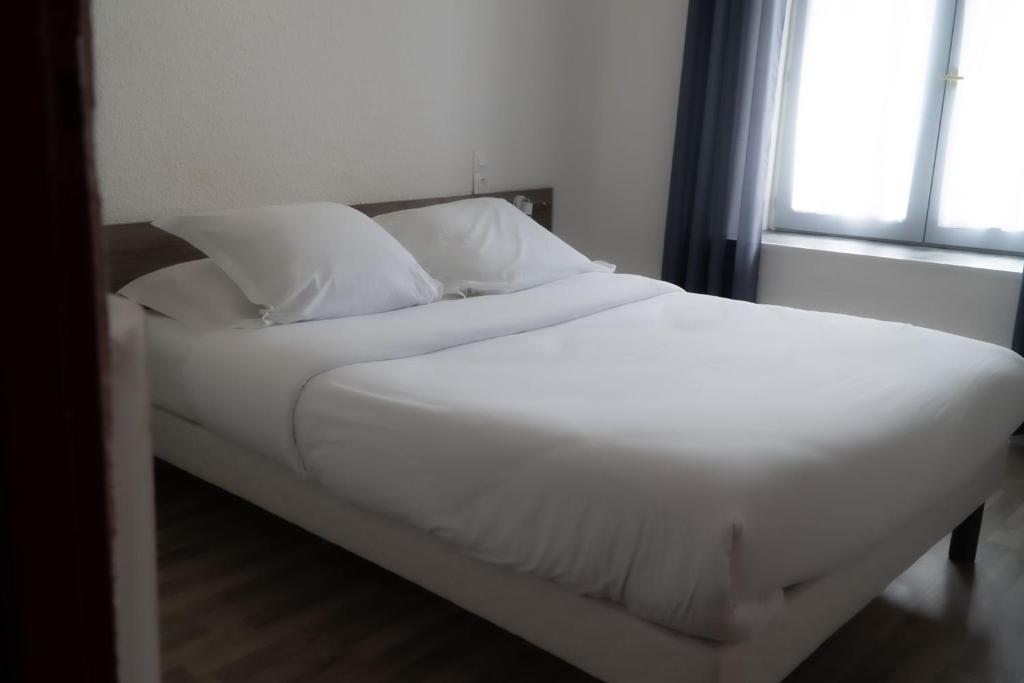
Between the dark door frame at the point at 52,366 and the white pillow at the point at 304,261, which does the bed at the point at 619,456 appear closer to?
the white pillow at the point at 304,261

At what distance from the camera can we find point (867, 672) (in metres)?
1.90

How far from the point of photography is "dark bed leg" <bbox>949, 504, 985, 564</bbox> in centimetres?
236

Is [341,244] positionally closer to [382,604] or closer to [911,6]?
[382,604]

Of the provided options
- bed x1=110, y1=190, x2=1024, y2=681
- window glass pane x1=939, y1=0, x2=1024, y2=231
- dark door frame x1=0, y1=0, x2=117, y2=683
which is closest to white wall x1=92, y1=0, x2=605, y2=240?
bed x1=110, y1=190, x2=1024, y2=681

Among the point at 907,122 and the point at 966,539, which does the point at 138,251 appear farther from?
the point at 907,122

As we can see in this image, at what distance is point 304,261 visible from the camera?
8.30ft

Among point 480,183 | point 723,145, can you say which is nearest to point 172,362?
point 480,183

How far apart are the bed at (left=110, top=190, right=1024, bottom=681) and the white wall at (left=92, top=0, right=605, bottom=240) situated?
37cm

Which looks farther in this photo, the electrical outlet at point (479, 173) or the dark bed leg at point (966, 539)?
the electrical outlet at point (479, 173)

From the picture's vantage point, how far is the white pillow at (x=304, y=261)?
2475mm

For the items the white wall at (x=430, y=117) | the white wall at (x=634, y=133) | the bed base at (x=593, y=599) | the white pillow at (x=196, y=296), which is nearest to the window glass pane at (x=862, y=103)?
the white wall at (x=430, y=117)

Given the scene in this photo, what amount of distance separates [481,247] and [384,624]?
1431 mm

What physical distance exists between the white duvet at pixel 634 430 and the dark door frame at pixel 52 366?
110cm

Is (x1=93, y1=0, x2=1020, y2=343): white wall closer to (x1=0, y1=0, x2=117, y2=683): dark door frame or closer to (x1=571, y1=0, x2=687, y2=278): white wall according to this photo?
Result: (x1=571, y1=0, x2=687, y2=278): white wall
